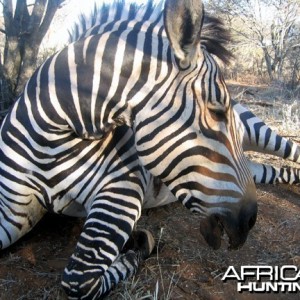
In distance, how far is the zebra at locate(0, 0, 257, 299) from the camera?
200cm

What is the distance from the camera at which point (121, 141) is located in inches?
95.9

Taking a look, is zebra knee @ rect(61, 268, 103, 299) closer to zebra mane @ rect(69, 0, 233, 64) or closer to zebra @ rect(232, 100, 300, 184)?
zebra mane @ rect(69, 0, 233, 64)

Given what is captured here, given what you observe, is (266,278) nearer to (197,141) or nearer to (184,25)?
(197,141)

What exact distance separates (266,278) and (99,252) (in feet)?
3.48

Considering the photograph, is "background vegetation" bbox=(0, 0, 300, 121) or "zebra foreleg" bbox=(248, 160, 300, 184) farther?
"background vegetation" bbox=(0, 0, 300, 121)

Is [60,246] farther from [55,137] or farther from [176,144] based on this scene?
[176,144]

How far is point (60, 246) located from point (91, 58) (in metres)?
1.36

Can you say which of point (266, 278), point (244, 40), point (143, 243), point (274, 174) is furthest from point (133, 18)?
point (244, 40)

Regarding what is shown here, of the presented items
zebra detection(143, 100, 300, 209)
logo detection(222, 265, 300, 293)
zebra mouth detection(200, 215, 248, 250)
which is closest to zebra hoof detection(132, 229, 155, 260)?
logo detection(222, 265, 300, 293)

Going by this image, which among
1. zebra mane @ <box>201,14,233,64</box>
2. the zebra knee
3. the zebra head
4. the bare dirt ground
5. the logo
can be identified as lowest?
the bare dirt ground

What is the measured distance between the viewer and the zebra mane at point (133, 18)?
2.45m

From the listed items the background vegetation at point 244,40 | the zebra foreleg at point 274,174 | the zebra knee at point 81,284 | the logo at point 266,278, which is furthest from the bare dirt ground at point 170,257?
the background vegetation at point 244,40

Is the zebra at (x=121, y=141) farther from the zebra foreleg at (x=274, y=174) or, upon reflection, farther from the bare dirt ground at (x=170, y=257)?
the zebra foreleg at (x=274, y=174)

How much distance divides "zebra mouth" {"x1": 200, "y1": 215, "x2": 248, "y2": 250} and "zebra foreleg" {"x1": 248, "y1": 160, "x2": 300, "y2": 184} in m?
1.98
